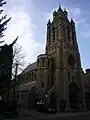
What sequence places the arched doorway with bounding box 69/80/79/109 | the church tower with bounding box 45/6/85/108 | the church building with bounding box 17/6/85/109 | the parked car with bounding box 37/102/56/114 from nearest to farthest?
the parked car with bounding box 37/102/56/114 < the church building with bounding box 17/6/85/109 < the church tower with bounding box 45/6/85/108 < the arched doorway with bounding box 69/80/79/109

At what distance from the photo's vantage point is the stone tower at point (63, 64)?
42194 millimetres

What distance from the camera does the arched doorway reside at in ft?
145

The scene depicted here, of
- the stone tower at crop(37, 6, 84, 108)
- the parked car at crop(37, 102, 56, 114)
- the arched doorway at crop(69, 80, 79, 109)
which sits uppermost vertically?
the stone tower at crop(37, 6, 84, 108)

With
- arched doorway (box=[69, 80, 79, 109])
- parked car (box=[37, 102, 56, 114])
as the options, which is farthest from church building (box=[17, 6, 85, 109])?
parked car (box=[37, 102, 56, 114])

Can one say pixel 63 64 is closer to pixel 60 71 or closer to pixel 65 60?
pixel 65 60

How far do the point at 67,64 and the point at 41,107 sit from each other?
16510mm

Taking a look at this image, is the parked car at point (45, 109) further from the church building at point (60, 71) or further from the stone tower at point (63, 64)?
the stone tower at point (63, 64)

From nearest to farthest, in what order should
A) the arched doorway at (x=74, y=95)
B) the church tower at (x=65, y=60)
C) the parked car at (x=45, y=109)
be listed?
the parked car at (x=45, y=109) < the church tower at (x=65, y=60) < the arched doorway at (x=74, y=95)

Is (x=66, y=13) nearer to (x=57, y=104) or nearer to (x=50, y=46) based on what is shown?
(x=50, y=46)

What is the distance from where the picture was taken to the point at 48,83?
44.4m

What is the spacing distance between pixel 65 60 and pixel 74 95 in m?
10.7

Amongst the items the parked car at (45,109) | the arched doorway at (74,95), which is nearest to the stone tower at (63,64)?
the arched doorway at (74,95)

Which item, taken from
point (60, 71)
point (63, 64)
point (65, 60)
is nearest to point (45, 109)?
point (60, 71)

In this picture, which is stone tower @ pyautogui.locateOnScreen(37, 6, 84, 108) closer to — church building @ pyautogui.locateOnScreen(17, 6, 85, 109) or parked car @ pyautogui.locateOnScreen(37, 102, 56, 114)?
church building @ pyautogui.locateOnScreen(17, 6, 85, 109)
